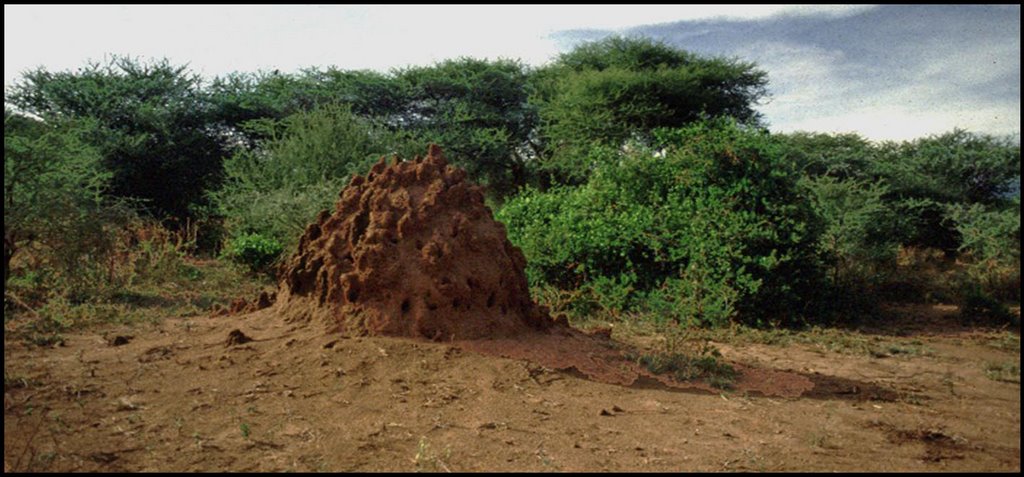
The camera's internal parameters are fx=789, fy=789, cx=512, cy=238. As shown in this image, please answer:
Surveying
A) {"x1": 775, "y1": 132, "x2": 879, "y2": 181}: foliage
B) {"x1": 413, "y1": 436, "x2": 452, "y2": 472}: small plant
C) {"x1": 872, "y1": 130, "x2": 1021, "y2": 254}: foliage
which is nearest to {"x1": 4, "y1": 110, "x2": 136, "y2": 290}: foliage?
{"x1": 413, "y1": 436, "x2": 452, "y2": 472}: small plant

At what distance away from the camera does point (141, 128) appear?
59.5 feet

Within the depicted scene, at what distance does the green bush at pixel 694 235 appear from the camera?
8.95m

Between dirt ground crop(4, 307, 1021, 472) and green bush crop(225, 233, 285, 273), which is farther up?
dirt ground crop(4, 307, 1021, 472)

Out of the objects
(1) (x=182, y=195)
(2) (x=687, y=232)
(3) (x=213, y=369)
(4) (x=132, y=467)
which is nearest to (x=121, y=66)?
(1) (x=182, y=195)

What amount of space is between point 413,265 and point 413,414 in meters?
1.52

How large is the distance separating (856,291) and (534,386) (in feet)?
23.0

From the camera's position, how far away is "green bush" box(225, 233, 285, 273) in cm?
1174

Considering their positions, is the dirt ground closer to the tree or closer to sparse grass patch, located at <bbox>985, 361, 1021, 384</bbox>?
sparse grass patch, located at <bbox>985, 361, 1021, 384</bbox>

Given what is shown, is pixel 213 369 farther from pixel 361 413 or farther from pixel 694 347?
pixel 694 347

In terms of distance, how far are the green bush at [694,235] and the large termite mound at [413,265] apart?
290cm

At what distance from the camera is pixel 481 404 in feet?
15.2

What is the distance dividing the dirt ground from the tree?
12.7 meters

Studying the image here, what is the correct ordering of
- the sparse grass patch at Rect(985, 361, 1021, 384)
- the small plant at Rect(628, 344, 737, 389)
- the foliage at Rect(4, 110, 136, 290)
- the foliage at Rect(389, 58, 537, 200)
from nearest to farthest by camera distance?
the small plant at Rect(628, 344, 737, 389) → the sparse grass patch at Rect(985, 361, 1021, 384) → the foliage at Rect(4, 110, 136, 290) → the foliage at Rect(389, 58, 537, 200)

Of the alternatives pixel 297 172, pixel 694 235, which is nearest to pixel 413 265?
pixel 694 235
